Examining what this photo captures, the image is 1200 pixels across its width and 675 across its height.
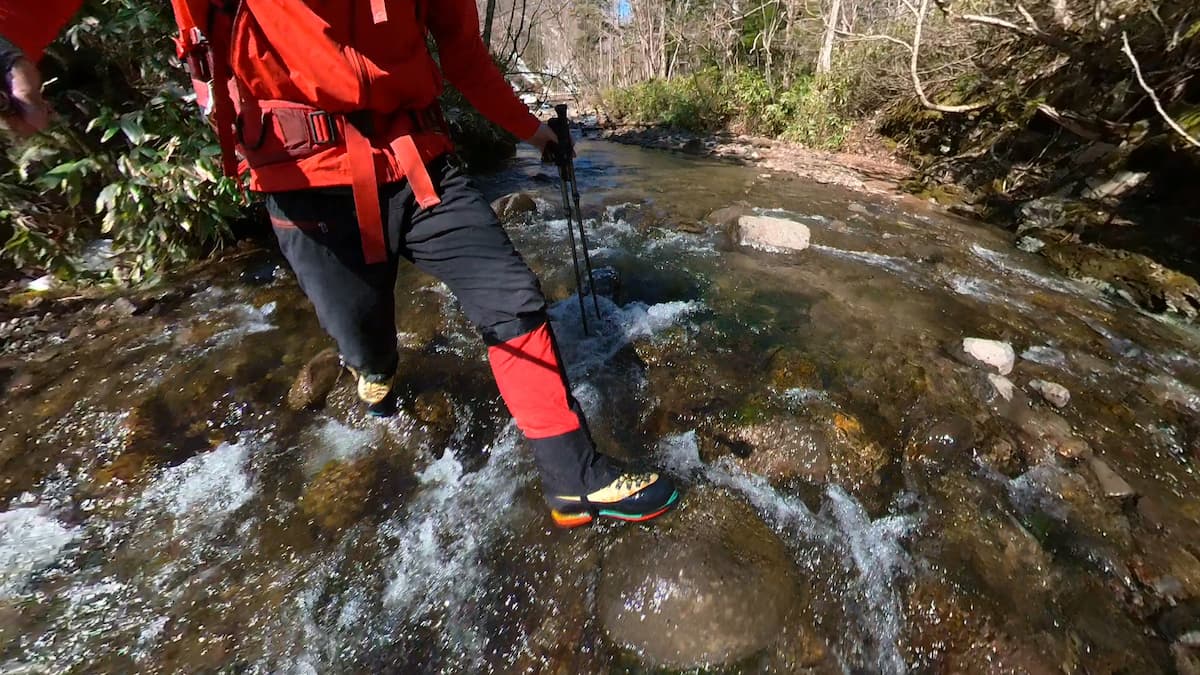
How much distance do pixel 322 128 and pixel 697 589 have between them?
95.3 inches

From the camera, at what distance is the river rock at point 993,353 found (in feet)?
12.4

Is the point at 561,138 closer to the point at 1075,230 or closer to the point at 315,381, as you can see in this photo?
the point at 315,381

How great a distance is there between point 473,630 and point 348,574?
0.66 meters

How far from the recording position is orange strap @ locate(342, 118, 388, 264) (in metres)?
2.02

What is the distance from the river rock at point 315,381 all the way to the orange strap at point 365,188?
165 cm

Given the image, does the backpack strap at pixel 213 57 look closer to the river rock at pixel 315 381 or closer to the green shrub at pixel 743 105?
the river rock at pixel 315 381

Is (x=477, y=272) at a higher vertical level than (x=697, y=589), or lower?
higher

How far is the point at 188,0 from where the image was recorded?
5.64 feet

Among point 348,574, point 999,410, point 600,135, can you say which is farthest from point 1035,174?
point 600,135

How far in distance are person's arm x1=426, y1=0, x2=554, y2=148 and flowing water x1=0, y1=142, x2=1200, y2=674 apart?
5.74 ft

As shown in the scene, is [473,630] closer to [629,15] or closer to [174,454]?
[174,454]

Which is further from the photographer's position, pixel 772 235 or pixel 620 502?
pixel 772 235

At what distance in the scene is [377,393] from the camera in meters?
3.10

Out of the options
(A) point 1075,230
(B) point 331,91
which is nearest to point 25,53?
(B) point 331,91
